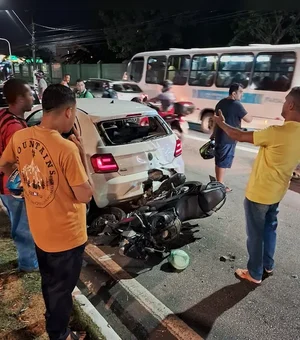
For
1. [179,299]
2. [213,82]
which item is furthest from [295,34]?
[179,299]

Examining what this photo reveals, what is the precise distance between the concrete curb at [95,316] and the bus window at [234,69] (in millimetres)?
9497

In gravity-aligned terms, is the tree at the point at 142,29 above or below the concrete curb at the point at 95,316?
above

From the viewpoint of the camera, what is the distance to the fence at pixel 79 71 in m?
28.9

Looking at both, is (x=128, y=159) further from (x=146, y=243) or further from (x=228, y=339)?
(x=228, y=339)

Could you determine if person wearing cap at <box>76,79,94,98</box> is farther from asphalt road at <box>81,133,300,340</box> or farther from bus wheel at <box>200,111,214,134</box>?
bus wheel at <box>200,111,214,134</box>

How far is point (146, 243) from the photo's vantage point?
12.1 ft

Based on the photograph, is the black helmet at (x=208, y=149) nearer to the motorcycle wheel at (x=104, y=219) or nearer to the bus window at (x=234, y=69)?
the motorcycle wheel at (x=104, y=219)

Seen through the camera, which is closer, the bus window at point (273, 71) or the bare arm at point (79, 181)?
the bare arm at point (79, 181)

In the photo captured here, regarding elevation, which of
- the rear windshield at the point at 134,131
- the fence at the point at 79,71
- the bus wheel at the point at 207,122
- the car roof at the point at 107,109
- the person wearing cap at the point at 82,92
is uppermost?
the car roof at the point at 107,109

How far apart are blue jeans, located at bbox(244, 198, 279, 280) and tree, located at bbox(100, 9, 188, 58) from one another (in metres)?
22.4

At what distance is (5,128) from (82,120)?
1425mm

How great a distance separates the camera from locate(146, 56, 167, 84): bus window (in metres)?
13.8

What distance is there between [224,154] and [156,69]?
954 cm

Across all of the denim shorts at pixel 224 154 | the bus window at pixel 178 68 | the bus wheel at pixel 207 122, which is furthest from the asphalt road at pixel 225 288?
the bus window at pixel 178 68
